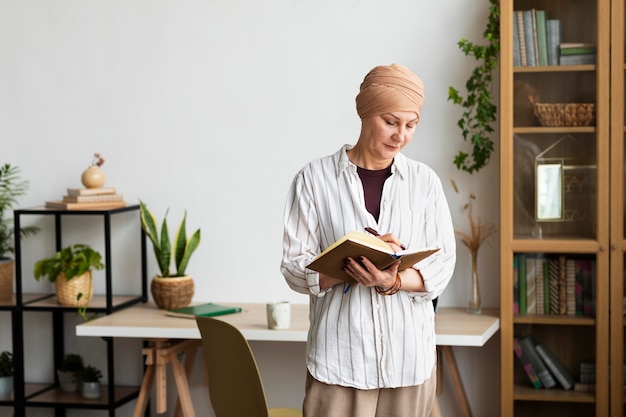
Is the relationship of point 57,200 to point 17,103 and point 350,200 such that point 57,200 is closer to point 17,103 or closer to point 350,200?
point 17,103

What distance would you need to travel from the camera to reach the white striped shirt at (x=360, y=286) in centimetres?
199

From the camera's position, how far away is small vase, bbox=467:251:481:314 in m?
3.46

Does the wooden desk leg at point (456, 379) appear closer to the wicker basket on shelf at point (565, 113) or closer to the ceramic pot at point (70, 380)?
the wicker basket on shelf at point (565, 113)

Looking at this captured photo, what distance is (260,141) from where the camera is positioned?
3760 mm

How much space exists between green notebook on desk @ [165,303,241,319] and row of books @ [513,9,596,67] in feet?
4.94

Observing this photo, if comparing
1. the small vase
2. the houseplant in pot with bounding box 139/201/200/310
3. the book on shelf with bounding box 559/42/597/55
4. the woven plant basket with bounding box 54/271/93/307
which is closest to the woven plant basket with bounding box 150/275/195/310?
the houseplant in pot with bounding box 139/201/200/310

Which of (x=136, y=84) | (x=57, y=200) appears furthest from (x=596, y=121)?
(x=57, y=200)

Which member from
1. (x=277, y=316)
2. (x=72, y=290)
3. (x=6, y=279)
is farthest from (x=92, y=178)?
(x=277, y=316)

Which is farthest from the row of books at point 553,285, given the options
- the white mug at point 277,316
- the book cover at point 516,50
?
the white mug at point 277,316

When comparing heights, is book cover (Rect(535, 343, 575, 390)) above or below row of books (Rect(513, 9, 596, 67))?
below

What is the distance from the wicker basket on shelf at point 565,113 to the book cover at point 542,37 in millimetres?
155

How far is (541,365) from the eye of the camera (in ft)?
11.0

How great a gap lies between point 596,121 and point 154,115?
1895 mm

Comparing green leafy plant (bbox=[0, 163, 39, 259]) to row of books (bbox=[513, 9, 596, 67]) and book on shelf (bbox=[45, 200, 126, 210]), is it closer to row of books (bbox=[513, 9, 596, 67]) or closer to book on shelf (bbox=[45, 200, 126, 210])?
book on shelf (bbox=[45, 200, 126, 210])
